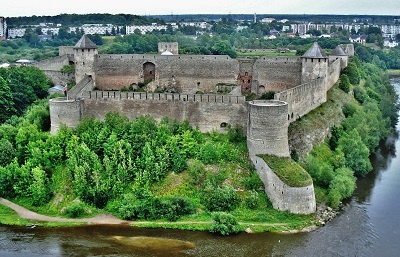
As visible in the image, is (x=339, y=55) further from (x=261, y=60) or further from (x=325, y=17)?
(x=325, y=17)

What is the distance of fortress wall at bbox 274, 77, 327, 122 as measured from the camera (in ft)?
80.0

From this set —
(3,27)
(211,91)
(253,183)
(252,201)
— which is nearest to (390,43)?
(3,27)

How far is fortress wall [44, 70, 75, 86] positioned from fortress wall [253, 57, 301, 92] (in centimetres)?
1089

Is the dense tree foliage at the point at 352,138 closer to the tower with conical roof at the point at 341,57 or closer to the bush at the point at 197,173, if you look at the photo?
the tower with conical roof at the point at 341,57

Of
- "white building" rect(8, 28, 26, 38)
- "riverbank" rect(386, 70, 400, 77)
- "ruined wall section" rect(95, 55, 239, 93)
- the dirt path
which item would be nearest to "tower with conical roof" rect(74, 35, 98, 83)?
"ruined wall section" rect(95, 55, 239, 93)

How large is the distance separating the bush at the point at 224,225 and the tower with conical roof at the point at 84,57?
41.7 ft

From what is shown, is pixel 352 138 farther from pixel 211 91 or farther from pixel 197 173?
pixel 197 173

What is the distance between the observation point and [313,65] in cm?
2814

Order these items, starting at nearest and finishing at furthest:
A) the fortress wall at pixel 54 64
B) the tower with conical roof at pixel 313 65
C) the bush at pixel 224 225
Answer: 1. the bush at pixel 224 225
2. the tower with conical roof at pixel 313 65
3. the fortress wall at pixel 54 64

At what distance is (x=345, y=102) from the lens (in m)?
31.8

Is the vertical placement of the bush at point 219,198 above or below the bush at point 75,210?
above

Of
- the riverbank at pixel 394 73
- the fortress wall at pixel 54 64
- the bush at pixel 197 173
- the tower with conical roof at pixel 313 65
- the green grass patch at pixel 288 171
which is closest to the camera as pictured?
the green grass patch at pixel 288 171

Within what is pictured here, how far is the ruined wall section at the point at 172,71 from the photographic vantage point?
28781mm

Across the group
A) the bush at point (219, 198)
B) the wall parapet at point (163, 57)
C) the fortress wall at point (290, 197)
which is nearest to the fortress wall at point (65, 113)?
the wall parapet at point (163, 57)
